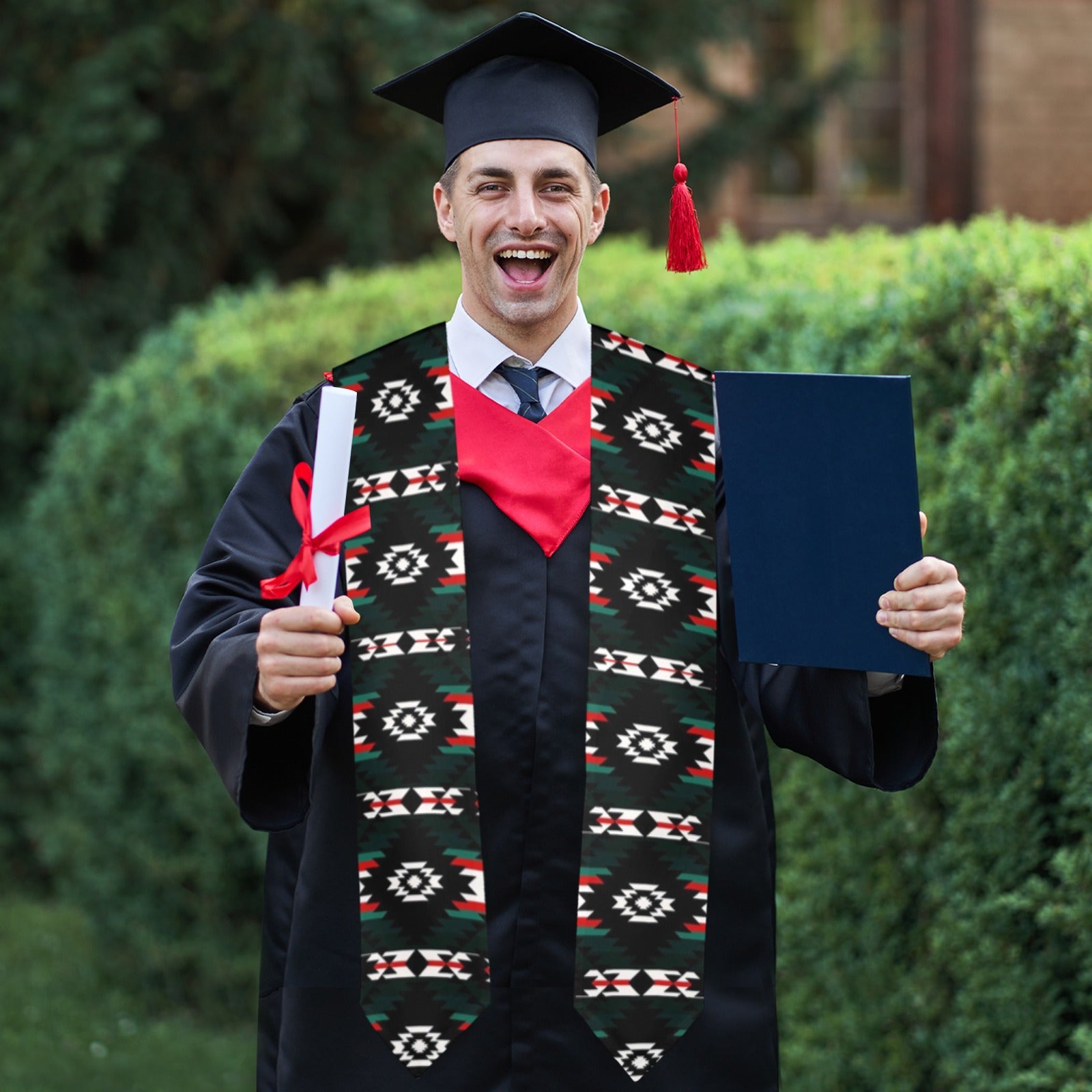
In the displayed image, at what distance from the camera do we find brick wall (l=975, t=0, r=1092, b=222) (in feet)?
38.1

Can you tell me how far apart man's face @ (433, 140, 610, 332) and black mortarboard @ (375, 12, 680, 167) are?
4 cm

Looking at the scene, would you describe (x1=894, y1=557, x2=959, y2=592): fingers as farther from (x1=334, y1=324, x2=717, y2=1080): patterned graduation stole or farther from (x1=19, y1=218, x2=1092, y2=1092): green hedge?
(x1=19, y1=218, x2=1092, y2=1092): green hedge

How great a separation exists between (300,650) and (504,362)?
2.20 ft

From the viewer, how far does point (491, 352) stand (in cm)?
250

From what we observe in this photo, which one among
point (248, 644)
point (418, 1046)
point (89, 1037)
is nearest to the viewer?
point (248, 644)

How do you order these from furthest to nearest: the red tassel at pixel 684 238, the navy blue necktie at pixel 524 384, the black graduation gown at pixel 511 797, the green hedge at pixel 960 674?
the green hedge at pixel 960 674, the red tassel at pixel 684 238, the navy blue necktie at pixel 524 384, the black graduation gown at pixel 511 797

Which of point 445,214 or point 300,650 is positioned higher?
point 445,214

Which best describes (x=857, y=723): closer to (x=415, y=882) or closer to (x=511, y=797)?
(x=511, y=797)

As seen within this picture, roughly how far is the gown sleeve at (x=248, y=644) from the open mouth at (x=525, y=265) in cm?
40

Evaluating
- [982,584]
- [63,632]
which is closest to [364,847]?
[982,584]

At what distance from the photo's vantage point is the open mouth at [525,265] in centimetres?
244

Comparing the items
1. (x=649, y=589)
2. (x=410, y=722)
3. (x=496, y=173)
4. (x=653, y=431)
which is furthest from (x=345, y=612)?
(x=496, y=173)

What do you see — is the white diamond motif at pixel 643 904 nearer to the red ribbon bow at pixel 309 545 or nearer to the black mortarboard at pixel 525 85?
the red ribbon bow at pixel 309 545

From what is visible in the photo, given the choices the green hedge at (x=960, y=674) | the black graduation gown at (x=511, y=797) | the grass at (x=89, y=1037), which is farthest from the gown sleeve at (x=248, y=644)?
the grass at (x=89, y=1037)
